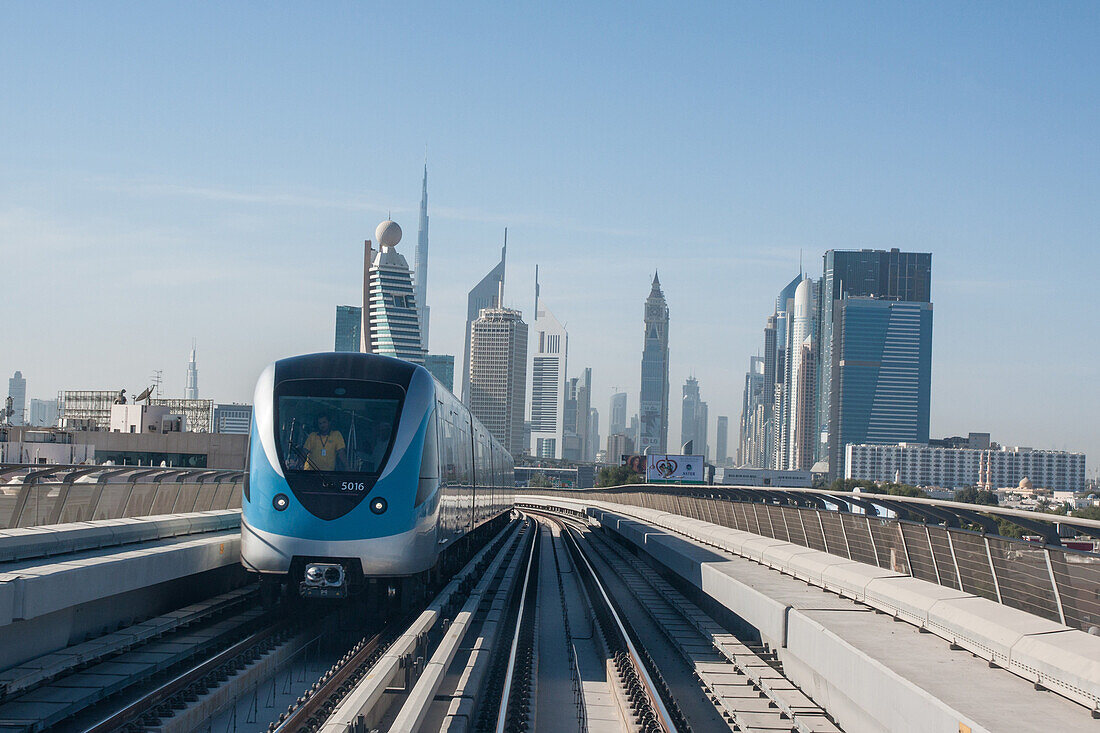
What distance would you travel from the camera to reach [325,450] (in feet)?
47.6

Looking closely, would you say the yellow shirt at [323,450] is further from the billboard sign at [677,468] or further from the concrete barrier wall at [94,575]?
the billboard sign at [677,468]

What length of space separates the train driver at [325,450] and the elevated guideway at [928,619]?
5.22 metres

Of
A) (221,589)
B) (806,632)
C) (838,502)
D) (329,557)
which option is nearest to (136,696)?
(329,557)

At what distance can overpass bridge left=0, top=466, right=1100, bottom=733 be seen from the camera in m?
8.71

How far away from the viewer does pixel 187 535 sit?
677 inches

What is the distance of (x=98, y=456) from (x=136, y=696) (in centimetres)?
6059

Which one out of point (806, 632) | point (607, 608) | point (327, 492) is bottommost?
point (607, 608)

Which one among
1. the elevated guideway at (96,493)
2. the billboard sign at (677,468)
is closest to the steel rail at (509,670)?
the elevated guideway at (96,493)

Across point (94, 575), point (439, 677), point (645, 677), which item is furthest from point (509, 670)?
point (94, 575)

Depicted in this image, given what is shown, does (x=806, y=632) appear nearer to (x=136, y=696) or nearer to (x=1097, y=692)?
(x=1097, y=692)

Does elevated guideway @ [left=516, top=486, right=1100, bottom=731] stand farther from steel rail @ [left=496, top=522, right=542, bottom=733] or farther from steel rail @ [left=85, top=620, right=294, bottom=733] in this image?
steel rail @ [left=85, top=620, right=294, bottom=733]

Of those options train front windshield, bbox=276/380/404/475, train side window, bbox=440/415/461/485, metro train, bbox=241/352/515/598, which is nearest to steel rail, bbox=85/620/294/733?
metro train, bbox=241/352/515/598

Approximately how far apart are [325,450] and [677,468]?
7313cm

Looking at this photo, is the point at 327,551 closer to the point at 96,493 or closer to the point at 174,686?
the point at 96,493
